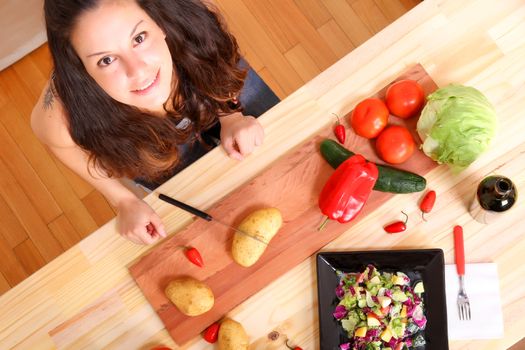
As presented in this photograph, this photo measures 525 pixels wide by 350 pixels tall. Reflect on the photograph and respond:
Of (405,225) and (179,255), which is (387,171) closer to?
(405,225)

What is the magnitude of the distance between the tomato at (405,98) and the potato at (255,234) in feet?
1.40

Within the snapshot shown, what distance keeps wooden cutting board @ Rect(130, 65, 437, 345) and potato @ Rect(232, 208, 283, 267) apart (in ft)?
0.13

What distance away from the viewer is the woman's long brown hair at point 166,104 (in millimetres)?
1197

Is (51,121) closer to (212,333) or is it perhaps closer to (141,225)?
(141,225)

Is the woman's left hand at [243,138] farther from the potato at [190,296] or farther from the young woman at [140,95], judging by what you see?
the potato at [190,296]

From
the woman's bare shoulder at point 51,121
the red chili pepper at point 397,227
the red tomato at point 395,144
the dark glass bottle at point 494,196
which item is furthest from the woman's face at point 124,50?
the dark glass bottle at point 494,196

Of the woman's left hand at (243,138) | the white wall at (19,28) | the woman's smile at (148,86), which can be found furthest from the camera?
the white wall at (19,28)

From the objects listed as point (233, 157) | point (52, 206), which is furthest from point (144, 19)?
point (52, 206)

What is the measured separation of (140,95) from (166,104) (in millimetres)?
331

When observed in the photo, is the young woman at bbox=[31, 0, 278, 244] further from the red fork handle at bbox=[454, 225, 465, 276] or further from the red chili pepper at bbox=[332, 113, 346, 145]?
the red fork handle at bbox=[454, 225, 465, 276]

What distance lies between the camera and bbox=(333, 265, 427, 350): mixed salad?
1365mm

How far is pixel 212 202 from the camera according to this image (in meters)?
1.50

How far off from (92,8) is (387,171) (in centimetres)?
82

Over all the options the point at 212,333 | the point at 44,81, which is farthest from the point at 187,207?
the point at 44,81
